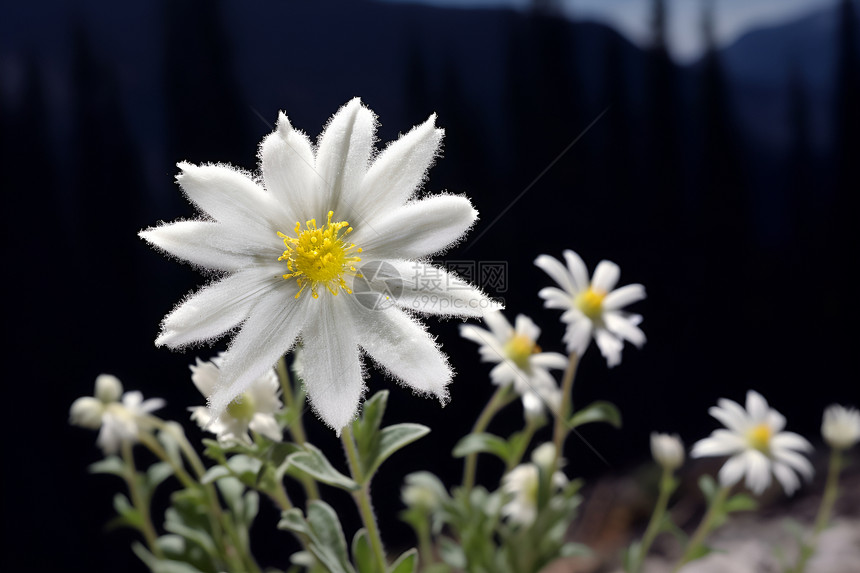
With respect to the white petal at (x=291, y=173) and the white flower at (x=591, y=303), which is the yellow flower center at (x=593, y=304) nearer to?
the white flower at (x=591, y=303)

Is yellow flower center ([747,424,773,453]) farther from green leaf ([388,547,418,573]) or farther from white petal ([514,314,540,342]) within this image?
green leaf ([388,547,418,573])

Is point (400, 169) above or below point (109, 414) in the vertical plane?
above

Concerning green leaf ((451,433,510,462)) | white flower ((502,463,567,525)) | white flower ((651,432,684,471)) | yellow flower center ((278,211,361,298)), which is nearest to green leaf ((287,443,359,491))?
yellow flower center ((278,211,361,298))

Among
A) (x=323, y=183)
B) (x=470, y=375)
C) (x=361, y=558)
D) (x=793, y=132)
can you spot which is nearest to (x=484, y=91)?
(x=470, y=375)

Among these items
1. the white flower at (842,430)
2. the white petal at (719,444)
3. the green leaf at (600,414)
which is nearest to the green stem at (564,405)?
the green leaf at (600,414)

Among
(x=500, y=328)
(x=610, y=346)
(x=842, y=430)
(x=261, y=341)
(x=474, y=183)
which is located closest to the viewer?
(x=261, y=341)

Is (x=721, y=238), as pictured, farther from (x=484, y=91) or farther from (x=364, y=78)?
(x=364, y=78)

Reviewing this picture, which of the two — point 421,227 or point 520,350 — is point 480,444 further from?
point 421,227

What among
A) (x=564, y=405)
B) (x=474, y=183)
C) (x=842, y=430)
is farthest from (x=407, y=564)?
(x=474, y=183)
